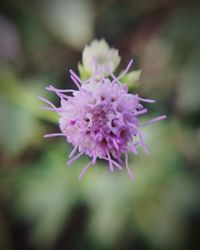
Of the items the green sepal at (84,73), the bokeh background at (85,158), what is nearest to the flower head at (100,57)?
the green sepal at (84,73)

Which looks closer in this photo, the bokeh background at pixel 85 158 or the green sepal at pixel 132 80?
the green sepal at pixel 132 80

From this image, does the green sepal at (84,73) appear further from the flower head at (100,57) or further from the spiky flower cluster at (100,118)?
the spiky flower cluster at (100,118)

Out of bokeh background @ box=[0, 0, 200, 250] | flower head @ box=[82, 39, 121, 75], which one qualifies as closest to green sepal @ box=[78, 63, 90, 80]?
flower head @ box=[82, 39, 121, 75]

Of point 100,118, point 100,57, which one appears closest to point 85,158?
point 100,57

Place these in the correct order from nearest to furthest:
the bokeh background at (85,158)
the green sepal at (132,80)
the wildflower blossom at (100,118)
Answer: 1. the wildflower blossom at (100,118)
2. the green sepal at (132,80)
3. the bokeh background at (85,158)

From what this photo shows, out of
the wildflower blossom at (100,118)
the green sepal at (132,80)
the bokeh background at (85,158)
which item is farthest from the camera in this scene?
the bokeh background at (85,158)

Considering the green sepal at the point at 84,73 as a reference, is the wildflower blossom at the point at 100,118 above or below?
below

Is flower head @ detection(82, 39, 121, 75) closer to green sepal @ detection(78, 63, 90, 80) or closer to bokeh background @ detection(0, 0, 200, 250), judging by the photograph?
green sepal @ detection(78, 63, 90, 80)
